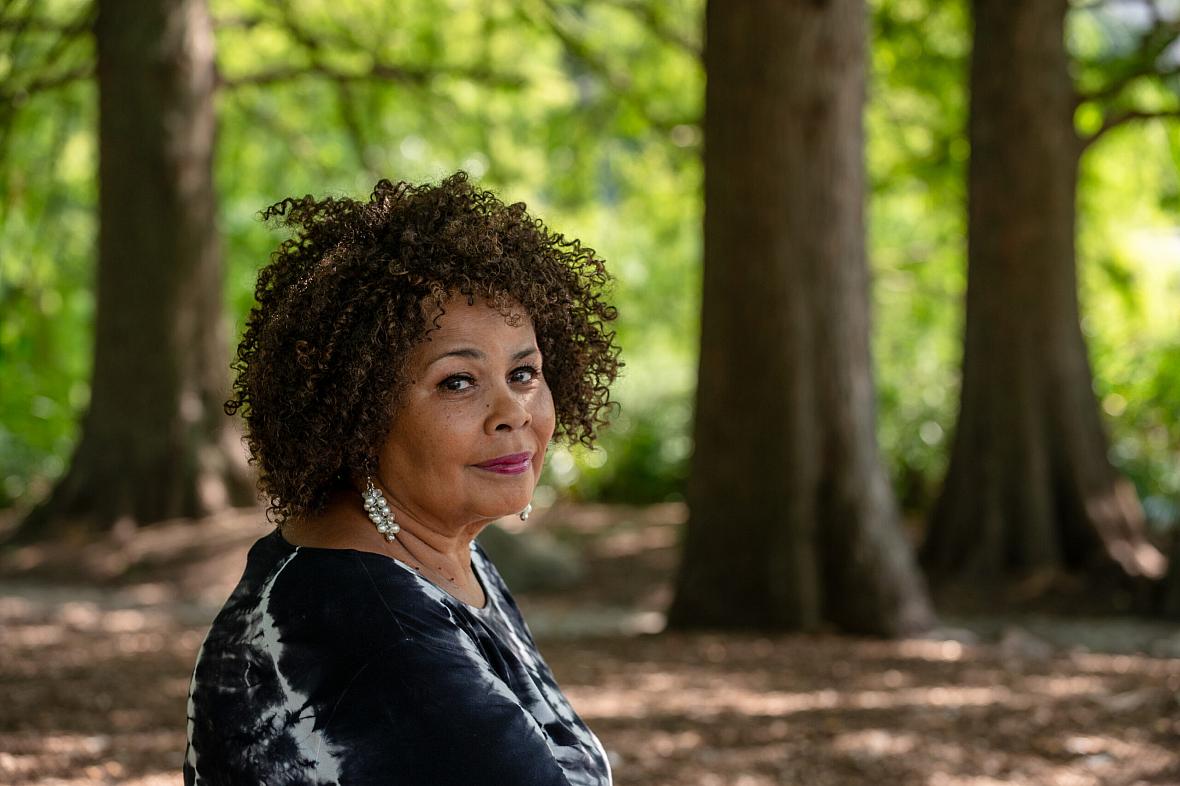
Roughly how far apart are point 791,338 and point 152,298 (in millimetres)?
5496

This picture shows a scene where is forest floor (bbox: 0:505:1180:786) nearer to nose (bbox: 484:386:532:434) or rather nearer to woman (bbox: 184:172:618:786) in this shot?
woman (bbox: 184:172:618:786)

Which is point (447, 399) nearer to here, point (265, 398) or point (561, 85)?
point (265, 398)

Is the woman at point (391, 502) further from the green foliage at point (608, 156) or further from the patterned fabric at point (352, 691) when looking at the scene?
the green foliage at point (608, 156)

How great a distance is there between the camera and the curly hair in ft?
7.66

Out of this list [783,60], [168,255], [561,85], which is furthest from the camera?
[561,85]

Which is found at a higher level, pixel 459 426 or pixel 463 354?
pixel 463 354

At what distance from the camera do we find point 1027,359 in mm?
9141

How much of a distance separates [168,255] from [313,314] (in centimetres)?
869

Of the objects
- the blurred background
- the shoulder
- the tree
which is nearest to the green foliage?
the blurred background

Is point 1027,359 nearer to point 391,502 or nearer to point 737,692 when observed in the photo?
point 737,692

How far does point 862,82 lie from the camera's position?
745 cm

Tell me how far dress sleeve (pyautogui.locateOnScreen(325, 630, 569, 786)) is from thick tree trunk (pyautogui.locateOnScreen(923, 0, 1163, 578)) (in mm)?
7586

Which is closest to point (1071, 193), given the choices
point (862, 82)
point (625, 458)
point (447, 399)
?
point (862, 82)

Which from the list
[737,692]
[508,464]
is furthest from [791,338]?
[508,464]
